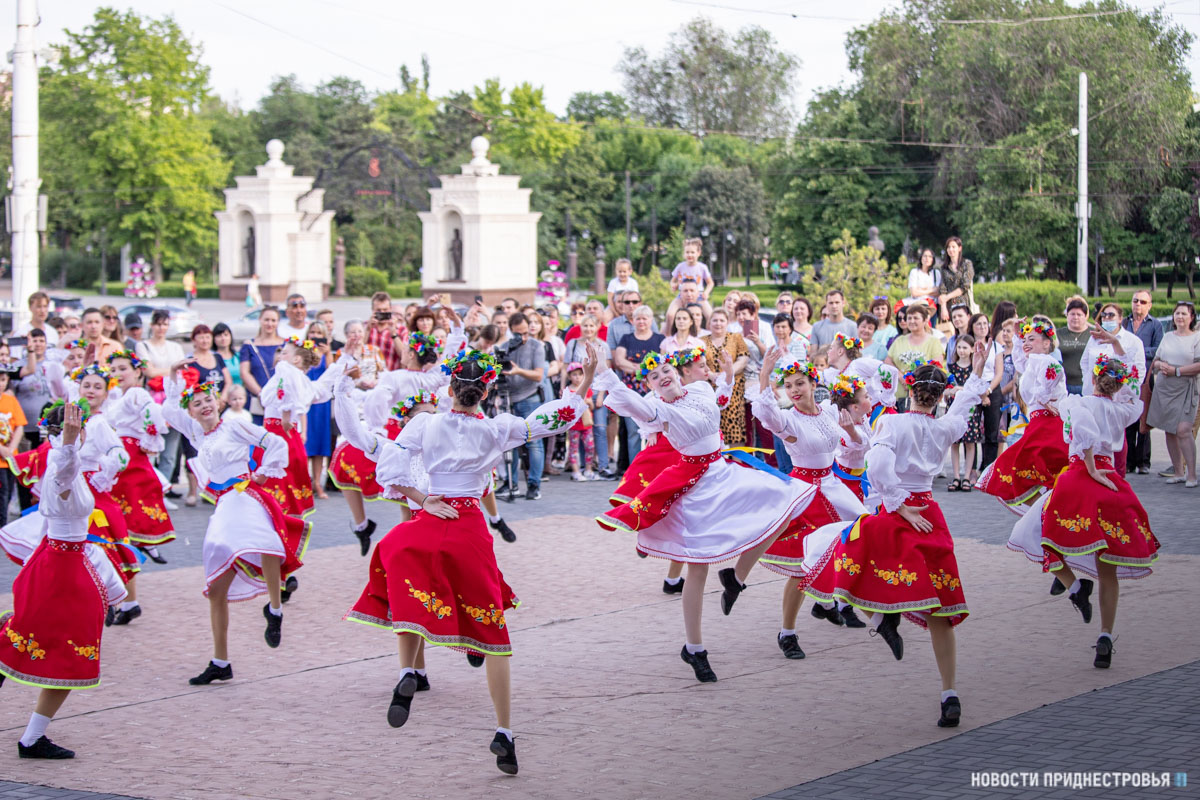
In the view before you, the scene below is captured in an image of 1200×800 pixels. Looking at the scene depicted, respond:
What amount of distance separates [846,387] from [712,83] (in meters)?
83.1

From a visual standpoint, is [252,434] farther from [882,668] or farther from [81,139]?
[81,139]

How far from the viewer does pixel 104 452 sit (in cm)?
838

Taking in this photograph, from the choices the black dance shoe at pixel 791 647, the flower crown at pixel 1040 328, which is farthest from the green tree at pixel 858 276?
the black dance shoe at pixel 791 647

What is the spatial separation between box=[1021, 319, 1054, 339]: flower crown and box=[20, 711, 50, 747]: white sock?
26.5 ft

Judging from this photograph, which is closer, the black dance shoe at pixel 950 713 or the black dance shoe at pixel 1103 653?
the black dance shoe at pixel 950 713

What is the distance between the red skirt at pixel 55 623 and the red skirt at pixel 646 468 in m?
3.47

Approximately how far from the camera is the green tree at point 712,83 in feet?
291

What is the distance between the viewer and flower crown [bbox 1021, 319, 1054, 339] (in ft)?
35.9

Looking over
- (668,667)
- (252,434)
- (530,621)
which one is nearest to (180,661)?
(252,434)

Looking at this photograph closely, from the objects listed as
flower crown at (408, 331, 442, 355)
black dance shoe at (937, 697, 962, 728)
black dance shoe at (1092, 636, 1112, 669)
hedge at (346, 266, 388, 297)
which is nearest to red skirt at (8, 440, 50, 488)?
flower crown at (408, 331, 442, 355)

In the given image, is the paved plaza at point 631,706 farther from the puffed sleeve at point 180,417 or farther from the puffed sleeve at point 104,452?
the puffed sleeve at point 180,417

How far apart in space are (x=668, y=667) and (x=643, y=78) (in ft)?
281

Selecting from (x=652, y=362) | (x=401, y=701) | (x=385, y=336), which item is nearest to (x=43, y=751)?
(x=401, y=701)

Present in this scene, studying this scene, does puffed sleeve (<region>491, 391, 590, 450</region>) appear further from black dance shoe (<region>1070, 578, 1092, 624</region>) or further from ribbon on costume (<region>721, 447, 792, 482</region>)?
black dance shoe (<region>1070, 578, 1092, 624</region>)
